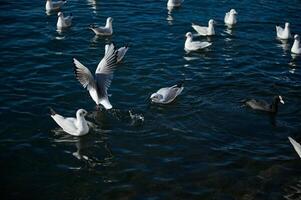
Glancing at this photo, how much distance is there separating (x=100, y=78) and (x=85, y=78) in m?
0.76

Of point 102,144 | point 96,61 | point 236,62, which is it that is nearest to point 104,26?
point 96,61

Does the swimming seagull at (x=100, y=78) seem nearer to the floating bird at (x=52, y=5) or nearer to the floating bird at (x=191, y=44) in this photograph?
the floating bird at (x=191, y=44)

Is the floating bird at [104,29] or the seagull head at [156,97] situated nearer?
the seagull head at [156,97]

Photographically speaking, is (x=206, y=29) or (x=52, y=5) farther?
(x=52, y=5)

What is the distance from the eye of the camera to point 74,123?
16.9 metres

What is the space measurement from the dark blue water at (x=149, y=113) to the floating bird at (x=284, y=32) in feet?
1.32

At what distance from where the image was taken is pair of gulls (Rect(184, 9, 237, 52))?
77.9 ft

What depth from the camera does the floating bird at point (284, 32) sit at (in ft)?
83.1

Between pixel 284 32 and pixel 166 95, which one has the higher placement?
pixel 284 32

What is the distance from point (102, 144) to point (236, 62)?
8631mm

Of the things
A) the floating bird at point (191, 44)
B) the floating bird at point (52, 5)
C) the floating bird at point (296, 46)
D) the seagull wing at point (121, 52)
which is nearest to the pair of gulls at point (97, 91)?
the seagull wing at point (121, 52)

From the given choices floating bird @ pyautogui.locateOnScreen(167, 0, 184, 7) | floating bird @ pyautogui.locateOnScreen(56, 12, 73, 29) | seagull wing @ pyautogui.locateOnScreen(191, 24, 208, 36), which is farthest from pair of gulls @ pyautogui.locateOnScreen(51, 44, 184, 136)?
floating bird @ pyautogui.locateOnScreen(167, 0, 184, 7)

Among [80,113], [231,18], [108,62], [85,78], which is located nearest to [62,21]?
[108,62]

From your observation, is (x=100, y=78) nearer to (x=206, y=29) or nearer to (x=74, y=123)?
(x=74, y=123)
